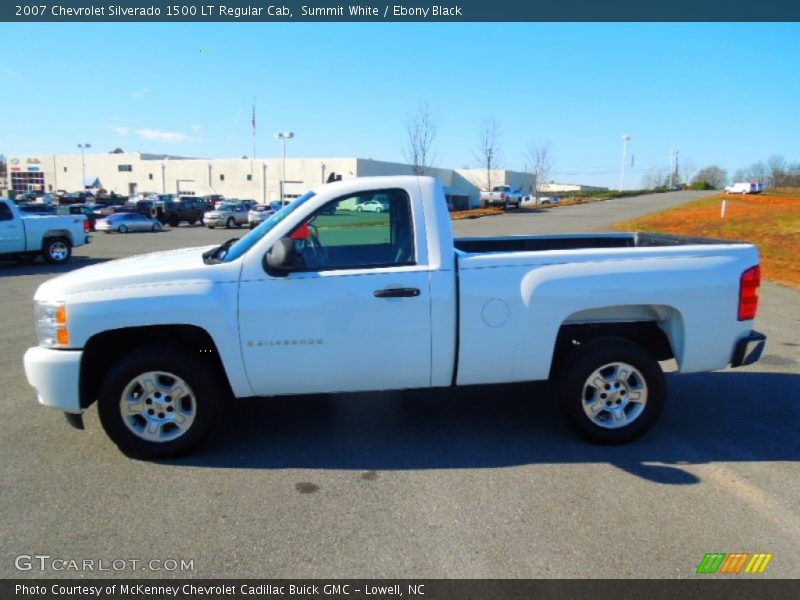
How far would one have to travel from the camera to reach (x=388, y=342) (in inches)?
159

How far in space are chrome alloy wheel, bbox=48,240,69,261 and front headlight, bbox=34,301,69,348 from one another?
47.4 feet

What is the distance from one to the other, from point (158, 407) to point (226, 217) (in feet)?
122

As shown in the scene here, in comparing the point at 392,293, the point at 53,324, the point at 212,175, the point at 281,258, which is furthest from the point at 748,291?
the point at 212,175

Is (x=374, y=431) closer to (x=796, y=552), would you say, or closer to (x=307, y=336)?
(x=307, y=336)

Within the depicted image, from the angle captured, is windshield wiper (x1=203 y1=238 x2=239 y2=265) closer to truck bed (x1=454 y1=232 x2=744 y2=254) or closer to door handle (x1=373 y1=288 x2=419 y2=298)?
door handle (x1=373 y1=288 x2=419 y2=298)

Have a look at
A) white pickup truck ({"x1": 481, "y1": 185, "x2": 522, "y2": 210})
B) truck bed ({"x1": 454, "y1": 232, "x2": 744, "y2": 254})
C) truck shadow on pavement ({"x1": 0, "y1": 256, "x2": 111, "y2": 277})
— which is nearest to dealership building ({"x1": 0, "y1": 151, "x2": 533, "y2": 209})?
white pickup truck ({"x1": 481, "y1": 185, "x2": 522, "y2": 210})

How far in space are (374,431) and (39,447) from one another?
249 centimetres

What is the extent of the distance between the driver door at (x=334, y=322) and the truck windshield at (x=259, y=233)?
0.67 ft

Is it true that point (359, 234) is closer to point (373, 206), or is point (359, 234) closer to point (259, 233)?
point (373, 206)

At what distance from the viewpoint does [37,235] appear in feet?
52.3

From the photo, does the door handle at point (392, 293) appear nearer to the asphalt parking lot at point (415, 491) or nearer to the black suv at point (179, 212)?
the asphalt parking lot at point (415, 491)

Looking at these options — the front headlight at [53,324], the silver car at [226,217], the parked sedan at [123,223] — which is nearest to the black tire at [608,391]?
the front headlight at [53,324]

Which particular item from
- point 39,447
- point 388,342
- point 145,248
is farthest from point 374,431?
point 145,248

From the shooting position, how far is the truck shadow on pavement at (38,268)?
14.9m
